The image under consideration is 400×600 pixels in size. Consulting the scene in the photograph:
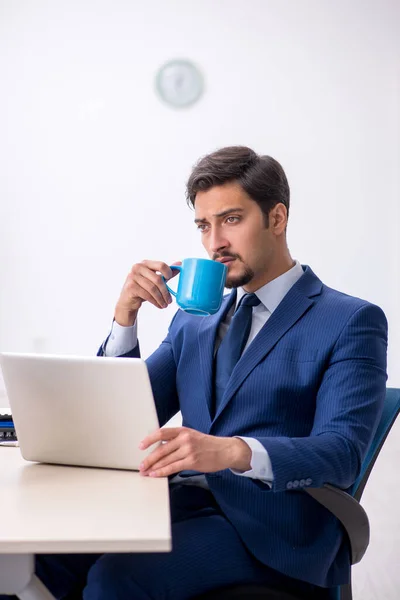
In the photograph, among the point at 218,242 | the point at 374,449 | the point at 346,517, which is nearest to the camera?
the point at 346,517

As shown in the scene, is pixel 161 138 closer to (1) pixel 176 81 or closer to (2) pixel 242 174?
(1) pixel 176 81

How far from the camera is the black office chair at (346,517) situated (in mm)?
1066

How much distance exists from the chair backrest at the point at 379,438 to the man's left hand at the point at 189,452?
0.32 metres

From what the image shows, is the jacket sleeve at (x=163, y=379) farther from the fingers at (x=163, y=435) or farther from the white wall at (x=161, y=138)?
the white wall at (x=161, y=138)

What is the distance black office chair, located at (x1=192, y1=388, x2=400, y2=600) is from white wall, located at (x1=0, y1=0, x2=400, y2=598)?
185 centimetres

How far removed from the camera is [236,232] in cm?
153

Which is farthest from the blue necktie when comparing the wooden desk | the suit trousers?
the wooden desk

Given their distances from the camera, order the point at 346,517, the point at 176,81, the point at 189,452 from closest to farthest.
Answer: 1. the point at 189,452
2. the point at 346,517
3. the point at 176,81

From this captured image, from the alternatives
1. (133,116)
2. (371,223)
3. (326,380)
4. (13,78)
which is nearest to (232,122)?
(133,116)

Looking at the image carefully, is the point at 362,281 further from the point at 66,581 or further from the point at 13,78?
the point at 66,581

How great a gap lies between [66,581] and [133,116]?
229 centimetres

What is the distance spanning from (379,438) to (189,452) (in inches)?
18.2

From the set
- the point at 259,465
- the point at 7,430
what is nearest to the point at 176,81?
the point at 7,430

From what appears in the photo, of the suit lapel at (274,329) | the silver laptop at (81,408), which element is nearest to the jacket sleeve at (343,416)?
the suit lapel at (274,329)
